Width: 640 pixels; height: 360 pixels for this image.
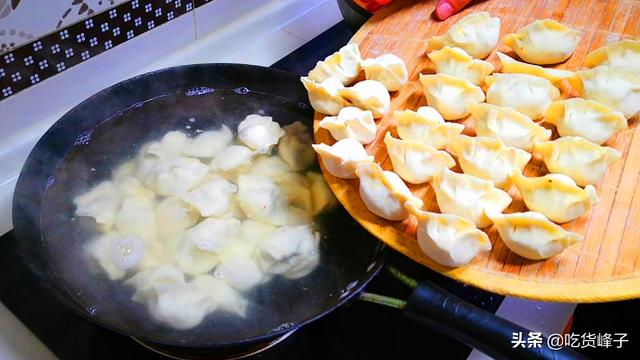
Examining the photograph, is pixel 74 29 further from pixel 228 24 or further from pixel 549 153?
pixel 549 153

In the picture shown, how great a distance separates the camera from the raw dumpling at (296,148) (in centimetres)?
99

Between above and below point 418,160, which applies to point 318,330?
below

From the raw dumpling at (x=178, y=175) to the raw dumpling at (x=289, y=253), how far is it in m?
0.16

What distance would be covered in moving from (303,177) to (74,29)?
446 millimetres

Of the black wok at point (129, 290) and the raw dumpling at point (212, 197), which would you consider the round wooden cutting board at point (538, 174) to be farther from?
the raw dumpling at point (212, 197)

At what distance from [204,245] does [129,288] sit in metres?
0.12

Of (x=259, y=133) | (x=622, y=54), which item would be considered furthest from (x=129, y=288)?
(x=622, y=54)

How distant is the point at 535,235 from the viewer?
2.30ft

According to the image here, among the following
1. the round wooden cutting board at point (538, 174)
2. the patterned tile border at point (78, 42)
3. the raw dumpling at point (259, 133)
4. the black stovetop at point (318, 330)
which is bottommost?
the black stovetop at point (318, 330)

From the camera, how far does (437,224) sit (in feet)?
2.31

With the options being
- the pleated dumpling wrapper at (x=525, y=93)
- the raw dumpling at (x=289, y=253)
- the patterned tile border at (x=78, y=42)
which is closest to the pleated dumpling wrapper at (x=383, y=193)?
the raw dumpling at (x=289, y=253)

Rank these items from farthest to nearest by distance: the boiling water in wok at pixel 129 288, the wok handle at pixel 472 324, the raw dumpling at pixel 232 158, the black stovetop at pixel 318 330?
the raw dumpling at pixel 232 158
the black stovetop at pixel 318 330
the boiling water in wok at pixel 129 288
the wok handle at pixel 472 324

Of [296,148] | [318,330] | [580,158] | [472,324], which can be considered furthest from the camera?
[296,148]

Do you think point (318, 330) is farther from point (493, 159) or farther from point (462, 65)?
point (462, 65)
